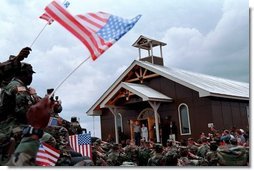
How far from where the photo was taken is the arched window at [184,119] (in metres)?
8.00

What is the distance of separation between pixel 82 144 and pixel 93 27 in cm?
205

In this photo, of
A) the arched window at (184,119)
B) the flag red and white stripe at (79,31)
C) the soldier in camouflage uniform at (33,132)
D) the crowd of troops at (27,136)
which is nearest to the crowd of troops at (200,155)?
the crowd of troops at (27,136)

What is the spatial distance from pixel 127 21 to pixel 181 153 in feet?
7.42

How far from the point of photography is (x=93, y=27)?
2656 millimetres

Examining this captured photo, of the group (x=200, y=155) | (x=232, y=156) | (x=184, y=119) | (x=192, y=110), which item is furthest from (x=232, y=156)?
(x=184, y=119)

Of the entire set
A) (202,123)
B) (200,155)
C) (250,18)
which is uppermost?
(250,18)

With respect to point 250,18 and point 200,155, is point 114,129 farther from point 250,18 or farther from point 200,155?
point 250,18

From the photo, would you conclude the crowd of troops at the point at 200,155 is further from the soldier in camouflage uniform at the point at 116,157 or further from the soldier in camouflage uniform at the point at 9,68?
the soldier in camouflage uniform at the point at 9,68

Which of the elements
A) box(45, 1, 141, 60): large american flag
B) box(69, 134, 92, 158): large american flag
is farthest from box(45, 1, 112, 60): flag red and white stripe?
box(69, 134, 92, 158): large american flag

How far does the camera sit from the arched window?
8.00 m

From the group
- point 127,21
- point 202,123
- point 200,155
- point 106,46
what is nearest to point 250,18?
point 127,21

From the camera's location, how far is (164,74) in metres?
8.37

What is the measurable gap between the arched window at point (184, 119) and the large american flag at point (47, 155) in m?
5.25

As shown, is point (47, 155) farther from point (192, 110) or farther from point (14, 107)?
point (192, 110)
